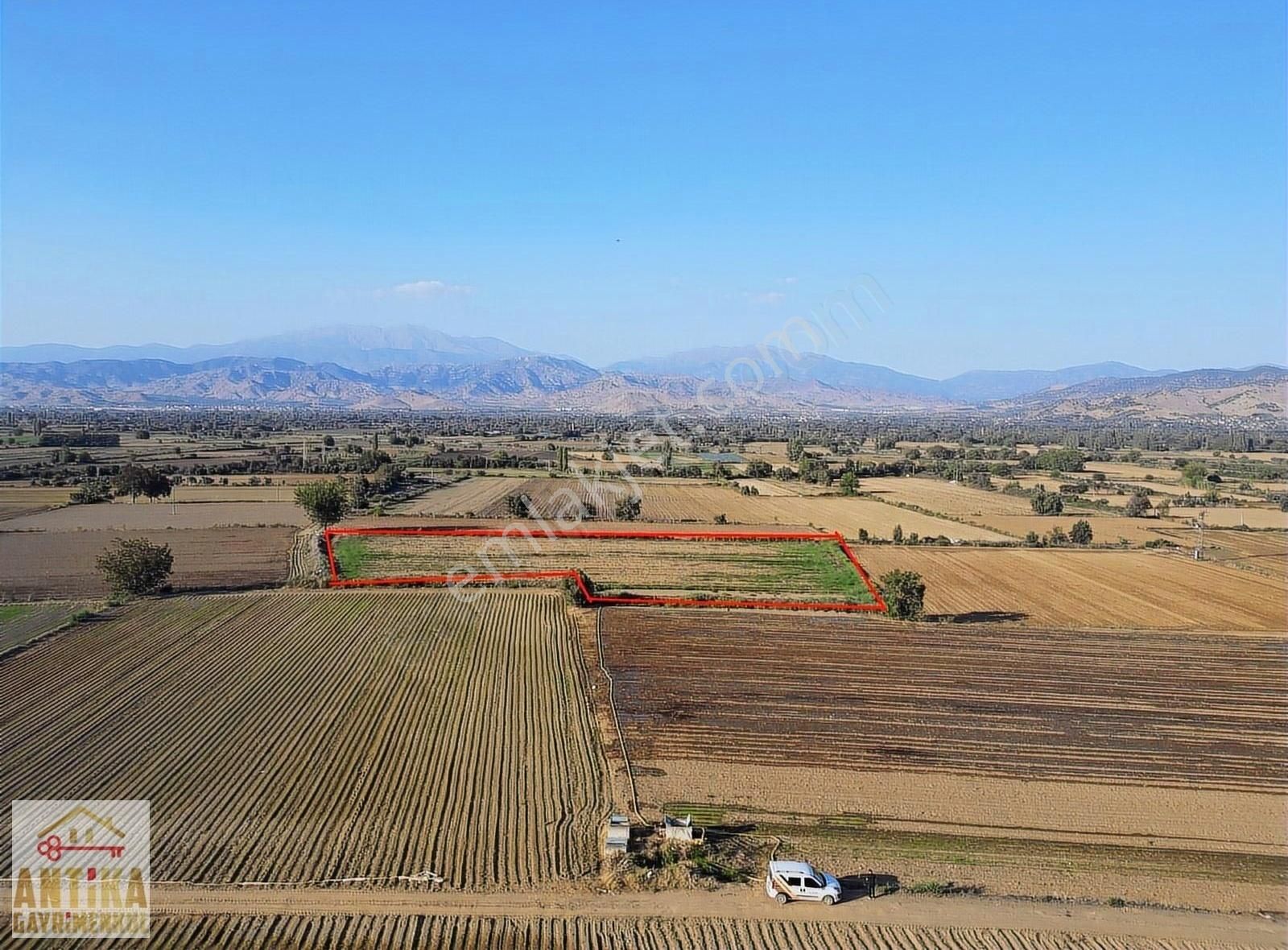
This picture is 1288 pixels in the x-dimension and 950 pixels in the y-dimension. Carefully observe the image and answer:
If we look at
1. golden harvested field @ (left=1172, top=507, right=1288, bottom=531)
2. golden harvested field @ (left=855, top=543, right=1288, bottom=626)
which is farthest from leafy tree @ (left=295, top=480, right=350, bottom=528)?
golden harvested field @ (left=1172, top=507, right=1288, bottom=531)

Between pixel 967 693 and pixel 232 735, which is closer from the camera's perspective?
pixel 232 735

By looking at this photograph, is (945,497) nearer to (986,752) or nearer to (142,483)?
(986,752)

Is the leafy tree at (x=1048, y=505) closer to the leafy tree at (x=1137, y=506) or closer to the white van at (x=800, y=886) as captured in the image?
the leafy tree at (x=1137, y=506)

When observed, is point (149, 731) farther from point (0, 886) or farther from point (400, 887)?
point (400, 887)

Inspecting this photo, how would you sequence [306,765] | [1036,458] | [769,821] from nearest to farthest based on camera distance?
[769,821] → [306,765] → [1036,458]

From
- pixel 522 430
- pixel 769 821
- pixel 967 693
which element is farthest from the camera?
pixel 522 430

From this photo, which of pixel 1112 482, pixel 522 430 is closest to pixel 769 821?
pixel 1112 482

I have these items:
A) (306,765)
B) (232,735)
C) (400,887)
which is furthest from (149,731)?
(400,887)
